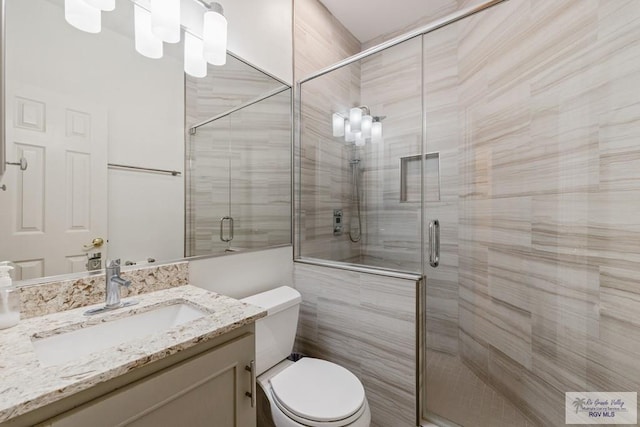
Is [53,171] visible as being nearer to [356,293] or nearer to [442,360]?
[356,293]

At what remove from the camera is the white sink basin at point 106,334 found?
80cm

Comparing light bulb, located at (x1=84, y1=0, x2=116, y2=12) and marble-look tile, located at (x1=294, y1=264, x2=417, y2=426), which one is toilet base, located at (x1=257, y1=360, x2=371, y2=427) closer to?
marble-look tile, located at (x1=294, y1=264, x2=417, y2=426)

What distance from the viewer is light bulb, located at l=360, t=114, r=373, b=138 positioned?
2096mm

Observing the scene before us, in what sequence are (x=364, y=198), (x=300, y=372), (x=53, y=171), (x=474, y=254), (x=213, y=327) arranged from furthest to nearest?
(x=364, y=198), (x=474, y=254), (x=300, y=372), (x=53, y=171), (x=213, y=327)

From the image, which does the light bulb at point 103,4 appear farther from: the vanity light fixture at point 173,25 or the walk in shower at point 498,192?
the walk in shower at point 498,192

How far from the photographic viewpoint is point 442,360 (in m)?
1.94

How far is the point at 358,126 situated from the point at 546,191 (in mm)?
1242

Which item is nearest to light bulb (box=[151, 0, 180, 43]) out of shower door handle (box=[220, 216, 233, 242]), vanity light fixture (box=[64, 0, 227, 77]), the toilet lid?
vanity light fixture (box=[64, 0, 227, 77])

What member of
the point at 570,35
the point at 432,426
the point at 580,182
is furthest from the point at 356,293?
the point at 570,35

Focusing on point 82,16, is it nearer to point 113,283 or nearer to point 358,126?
point 113,283

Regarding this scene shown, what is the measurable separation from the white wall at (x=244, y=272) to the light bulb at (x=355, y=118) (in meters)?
1.03

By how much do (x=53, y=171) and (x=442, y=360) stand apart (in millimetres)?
2352

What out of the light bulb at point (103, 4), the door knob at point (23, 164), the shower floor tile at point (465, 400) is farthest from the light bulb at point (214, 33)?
the shower floor tile at point (465, 400)

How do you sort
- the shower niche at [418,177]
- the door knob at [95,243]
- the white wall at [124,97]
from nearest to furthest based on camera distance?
the white wall at [124,97], the door knob at [95,243], the shower niche at [418,177]
